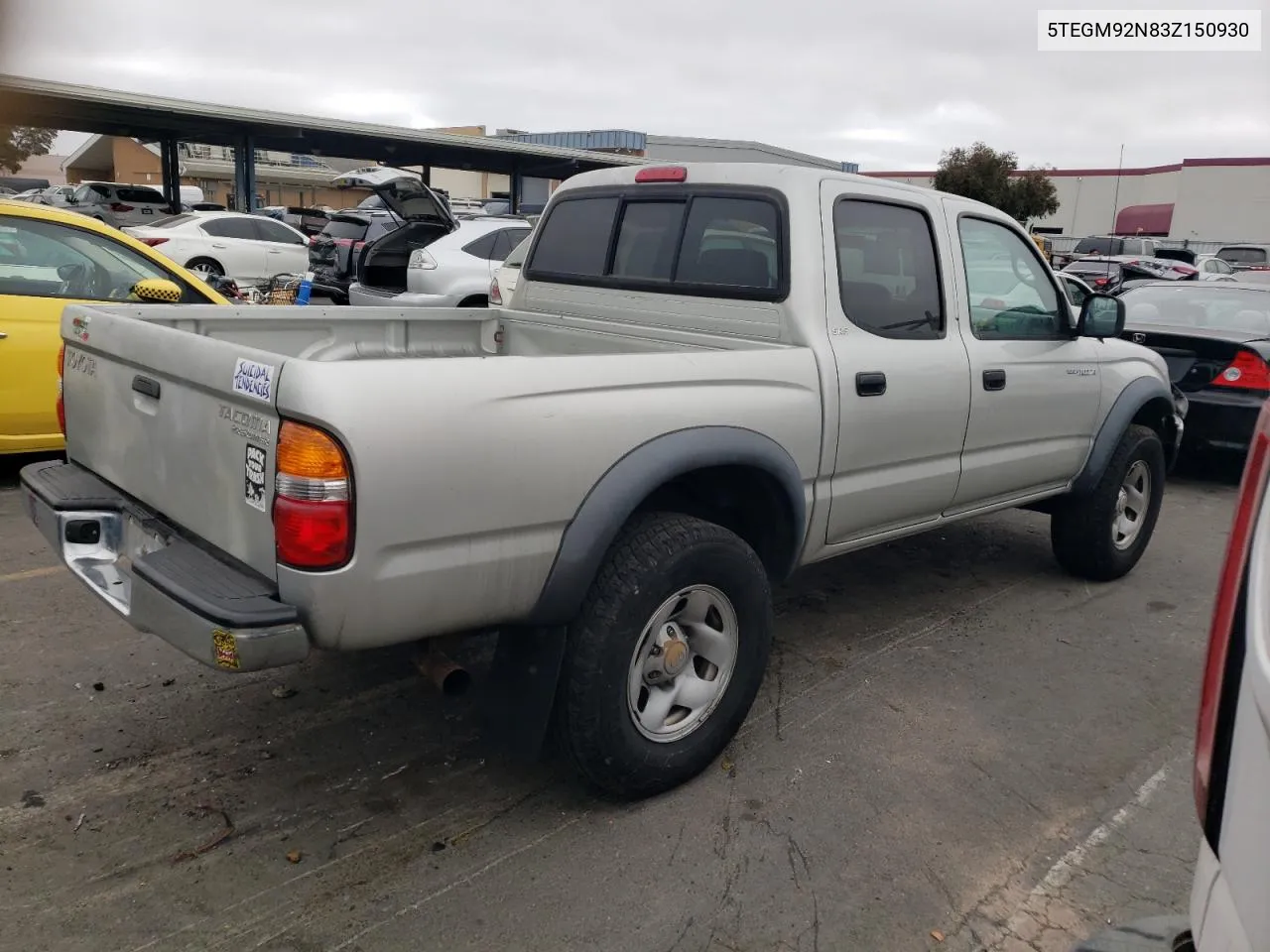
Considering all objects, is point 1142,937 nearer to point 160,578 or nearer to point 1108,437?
point 160,578

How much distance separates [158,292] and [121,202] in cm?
2237

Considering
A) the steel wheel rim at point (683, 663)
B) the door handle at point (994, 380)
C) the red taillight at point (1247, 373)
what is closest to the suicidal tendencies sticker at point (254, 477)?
the steel wheel rim at point (683, 663)

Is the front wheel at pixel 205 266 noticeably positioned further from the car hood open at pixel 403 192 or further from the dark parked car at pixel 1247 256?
the dark parked car at pixel 1247 256

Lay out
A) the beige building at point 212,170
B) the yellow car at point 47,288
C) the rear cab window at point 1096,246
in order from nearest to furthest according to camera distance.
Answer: the yellow car at point 47,288
the rear cab window at point 1096,246
the beige building at point 212,170

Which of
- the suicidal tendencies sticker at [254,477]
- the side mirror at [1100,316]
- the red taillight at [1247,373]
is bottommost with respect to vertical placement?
the red taillight at [1247,373]

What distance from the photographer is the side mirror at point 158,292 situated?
5395 millimetres

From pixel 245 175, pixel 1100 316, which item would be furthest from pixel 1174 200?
pixel 1100 316

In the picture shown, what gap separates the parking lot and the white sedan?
13.8 m

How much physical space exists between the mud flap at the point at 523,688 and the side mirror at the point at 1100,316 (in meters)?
3.13

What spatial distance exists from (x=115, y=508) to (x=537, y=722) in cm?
144

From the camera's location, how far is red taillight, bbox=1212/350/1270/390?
Answer: 300 inches

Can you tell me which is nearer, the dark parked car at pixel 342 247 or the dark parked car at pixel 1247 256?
the dark parked car at pixel 342 247

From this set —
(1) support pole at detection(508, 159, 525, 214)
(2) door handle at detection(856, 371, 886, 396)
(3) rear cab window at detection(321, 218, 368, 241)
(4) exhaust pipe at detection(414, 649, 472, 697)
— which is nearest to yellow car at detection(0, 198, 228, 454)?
(4) exhaust pipe at detection(414, 649, 472, 697)

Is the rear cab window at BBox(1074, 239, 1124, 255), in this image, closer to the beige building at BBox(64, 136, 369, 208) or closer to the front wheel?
the front wheel
